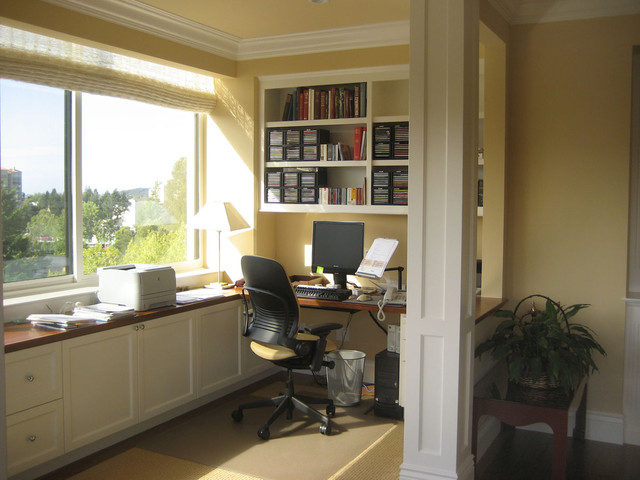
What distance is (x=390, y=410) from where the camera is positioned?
415 cm

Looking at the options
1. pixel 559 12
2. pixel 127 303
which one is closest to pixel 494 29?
pixel 559 12

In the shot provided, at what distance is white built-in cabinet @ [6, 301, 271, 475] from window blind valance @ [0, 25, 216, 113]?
1498 millimetres

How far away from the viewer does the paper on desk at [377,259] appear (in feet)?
13.7

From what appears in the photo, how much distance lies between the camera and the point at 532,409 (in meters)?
3.17

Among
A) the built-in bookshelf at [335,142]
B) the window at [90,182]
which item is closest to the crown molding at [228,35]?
the built-in bookshelf at [335,142]

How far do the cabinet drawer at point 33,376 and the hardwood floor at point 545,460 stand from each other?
88.0 inches

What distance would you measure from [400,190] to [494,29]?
4.09 feet

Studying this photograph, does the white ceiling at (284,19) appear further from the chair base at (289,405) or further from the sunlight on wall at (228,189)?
the chair base at (289,405)

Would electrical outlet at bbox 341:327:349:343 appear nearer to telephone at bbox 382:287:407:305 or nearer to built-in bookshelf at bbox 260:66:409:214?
telephone at bbox 382:287:407:305

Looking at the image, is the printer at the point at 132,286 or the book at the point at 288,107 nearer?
the printer at the point at 132,286

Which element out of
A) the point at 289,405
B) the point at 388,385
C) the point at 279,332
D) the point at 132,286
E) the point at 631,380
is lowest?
the point at 289,405

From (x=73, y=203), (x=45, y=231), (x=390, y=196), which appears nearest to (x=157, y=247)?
(x=73, y=203)

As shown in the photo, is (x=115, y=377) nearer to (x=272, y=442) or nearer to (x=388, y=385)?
(x=272, y=442)

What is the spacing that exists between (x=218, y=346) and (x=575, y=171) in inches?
102
